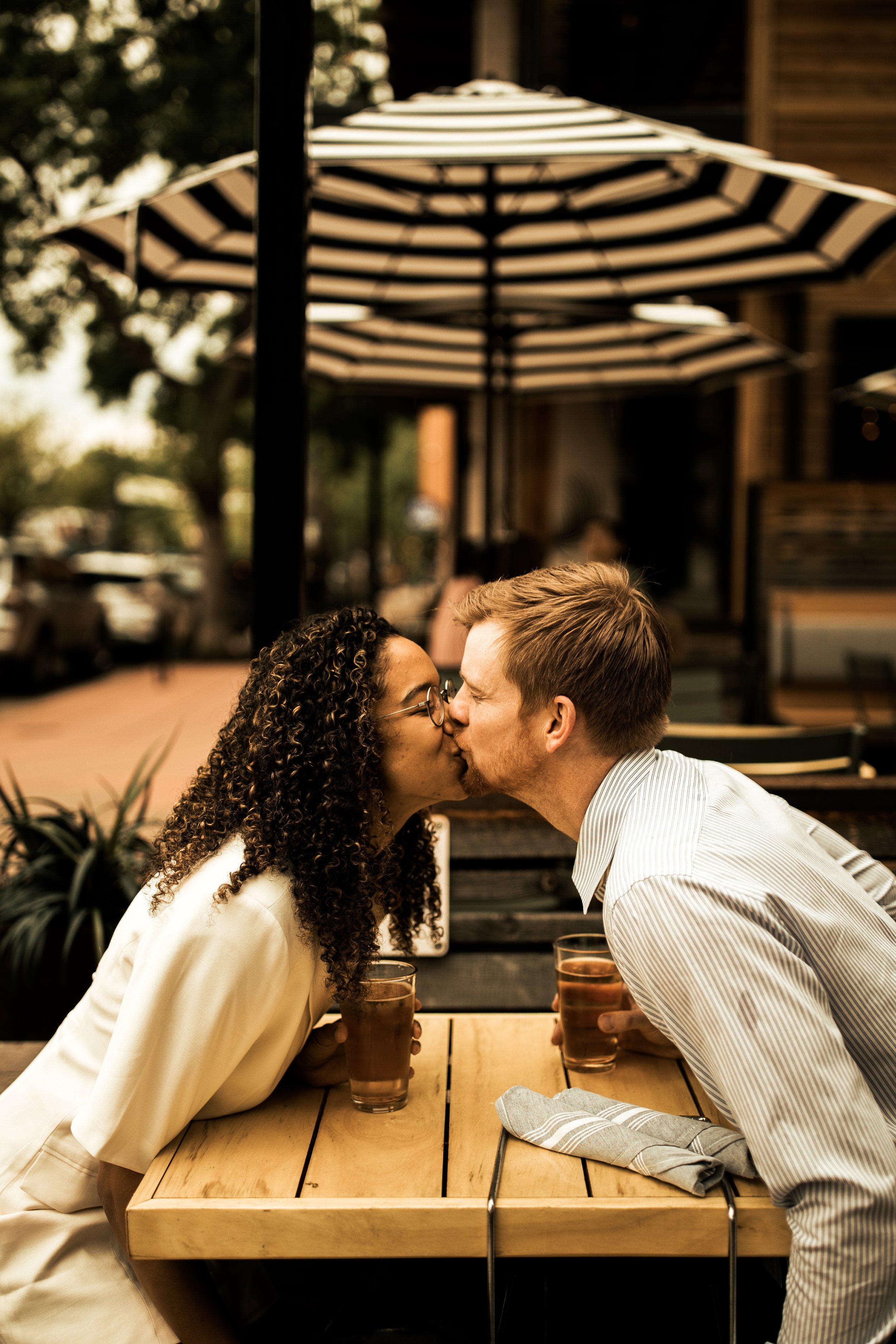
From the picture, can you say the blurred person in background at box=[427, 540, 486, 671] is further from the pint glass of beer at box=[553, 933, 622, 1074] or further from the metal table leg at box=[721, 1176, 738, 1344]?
the metal table leg at box=[721, 1176, 738, 1344]

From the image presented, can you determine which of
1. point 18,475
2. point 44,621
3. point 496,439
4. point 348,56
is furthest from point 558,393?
point 18,475

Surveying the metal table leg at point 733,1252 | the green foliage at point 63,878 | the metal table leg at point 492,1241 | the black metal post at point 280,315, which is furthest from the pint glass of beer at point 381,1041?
the green foliage at point 63,878

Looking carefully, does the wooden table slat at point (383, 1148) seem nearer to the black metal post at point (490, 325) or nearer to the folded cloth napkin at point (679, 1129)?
the folded cloth napkin at point (679, 1129)

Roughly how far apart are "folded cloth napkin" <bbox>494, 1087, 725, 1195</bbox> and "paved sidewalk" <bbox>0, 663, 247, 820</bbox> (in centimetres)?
391

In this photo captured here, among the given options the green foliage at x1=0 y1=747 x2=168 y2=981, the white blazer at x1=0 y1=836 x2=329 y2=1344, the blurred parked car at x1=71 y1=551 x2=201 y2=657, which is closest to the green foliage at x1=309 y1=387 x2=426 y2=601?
the blurred parked car at x1=71 y1=551 x2=201 y2=657

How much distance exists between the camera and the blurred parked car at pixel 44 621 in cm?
1506

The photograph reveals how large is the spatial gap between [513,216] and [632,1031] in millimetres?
4351

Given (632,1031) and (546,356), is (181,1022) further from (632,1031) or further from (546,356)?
(546,356)

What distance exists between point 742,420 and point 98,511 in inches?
2213

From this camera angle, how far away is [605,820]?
5.47ft

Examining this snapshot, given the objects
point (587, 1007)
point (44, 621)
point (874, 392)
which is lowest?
point (587, 1007)

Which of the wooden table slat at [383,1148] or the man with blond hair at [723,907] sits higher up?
the man with blond hair at [723,907]

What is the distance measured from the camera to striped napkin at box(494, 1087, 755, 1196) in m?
1.53

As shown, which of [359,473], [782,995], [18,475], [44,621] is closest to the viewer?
[782,995]
